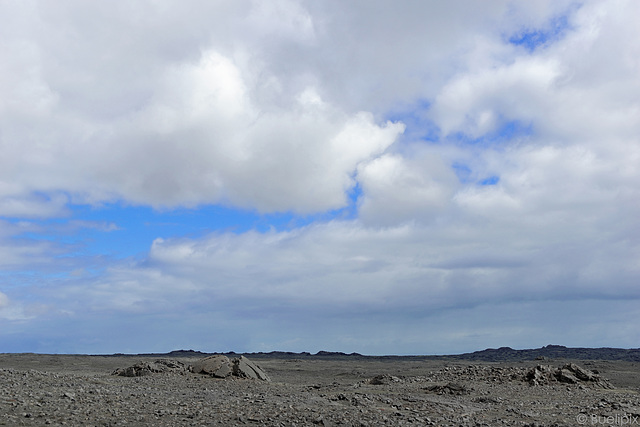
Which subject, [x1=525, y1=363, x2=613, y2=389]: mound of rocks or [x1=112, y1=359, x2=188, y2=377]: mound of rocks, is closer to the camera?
[x1=525, y1=363, x2=613, y2=389]: mound of rocks

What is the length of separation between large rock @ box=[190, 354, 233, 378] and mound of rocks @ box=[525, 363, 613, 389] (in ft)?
53.2

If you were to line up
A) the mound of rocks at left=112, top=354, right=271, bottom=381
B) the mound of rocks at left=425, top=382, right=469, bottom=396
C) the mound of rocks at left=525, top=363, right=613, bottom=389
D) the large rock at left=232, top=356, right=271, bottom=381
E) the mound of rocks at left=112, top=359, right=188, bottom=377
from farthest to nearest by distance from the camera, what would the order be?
the mound of rocks at left=112, top=359, right=188, bottom=377
the mound of rocks at left=525, top=363, right=613, bottom=389
the mound of rocks at left=112, top=354, right=271, bottom=381
the large rock at left=232, top=356, right=271, bottom=381
the mound of rocks at left=425, top=382, right=469, bottom=396

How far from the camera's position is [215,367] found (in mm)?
30094

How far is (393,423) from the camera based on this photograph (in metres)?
16.5

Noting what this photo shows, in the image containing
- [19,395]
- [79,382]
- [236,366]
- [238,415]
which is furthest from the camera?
[236,366]

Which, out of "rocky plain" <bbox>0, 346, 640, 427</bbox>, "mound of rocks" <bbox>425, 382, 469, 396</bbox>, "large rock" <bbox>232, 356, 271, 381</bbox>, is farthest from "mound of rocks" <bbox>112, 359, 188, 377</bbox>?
"mound of rocks" <bbox>425, 382, 469, 396</bbox>

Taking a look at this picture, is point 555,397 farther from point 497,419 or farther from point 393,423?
point 393,423

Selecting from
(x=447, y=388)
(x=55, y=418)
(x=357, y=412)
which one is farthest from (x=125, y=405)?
(x=447, y=388)

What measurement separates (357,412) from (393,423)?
5.62ft

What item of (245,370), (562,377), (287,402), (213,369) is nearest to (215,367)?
(213,369)

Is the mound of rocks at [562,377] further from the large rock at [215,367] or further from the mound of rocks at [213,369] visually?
the large rock at [215,367]

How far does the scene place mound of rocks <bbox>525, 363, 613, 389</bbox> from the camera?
29527 millimetres

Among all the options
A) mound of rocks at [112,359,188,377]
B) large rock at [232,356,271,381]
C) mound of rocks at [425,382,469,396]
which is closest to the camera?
mound of rocks at [425,382,469,396]

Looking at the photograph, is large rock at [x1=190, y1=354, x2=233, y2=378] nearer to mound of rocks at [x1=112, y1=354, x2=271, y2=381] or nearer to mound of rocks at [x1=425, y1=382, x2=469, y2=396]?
mound of rocks at [x1=112, y1=354, x2=271, y2=381]
